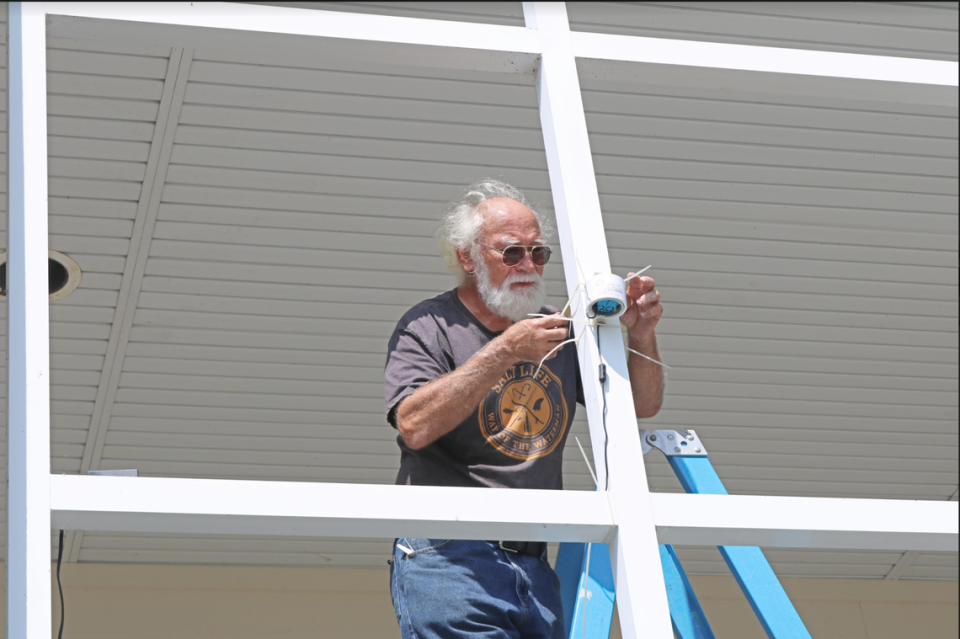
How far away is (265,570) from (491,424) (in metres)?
3.07

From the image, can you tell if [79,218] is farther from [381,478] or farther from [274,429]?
[381,478]

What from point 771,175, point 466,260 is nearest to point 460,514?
point 466,260

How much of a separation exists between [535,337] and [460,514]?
44 centimetres

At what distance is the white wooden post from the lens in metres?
1.31

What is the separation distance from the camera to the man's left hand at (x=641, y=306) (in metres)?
1.83

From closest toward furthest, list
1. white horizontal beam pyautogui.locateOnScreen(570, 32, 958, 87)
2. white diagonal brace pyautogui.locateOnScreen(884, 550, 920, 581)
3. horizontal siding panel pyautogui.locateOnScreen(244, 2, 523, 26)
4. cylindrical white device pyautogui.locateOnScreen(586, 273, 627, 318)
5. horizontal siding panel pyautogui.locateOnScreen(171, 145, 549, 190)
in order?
cylindrical white device pyautogui.locateOnScreen(586, 273, 627, 318) → white horizontal beam pyautogui.locateOnScreen(570, 32, 958, 87) → horizontal siding panel pyautogui.locateOnScreen(244, 2, 523, 26) → horizontal siding panel pyautogui.locateOnScreen(171, 145, 549, 190) → white diagonal brace pyautogui.locateOnScreen(884, 550, 920, 581)

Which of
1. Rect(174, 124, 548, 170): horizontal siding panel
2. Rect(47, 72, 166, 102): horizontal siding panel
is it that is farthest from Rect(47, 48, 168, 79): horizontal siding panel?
Rect(174, 124, 548, 170): horizontal siding panel

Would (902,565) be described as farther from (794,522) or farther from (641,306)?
(794,522)

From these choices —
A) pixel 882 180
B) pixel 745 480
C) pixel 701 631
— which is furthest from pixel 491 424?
pixel 745 480

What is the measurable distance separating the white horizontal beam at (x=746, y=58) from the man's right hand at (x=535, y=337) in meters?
0.52

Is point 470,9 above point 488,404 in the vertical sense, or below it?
above

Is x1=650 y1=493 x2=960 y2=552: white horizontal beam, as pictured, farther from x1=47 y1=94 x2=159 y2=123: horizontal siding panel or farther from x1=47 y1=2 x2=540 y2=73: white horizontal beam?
x1=47 y1=94 x2=159 y2=123: horizontal siding panel

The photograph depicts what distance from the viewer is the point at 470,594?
1.92 m

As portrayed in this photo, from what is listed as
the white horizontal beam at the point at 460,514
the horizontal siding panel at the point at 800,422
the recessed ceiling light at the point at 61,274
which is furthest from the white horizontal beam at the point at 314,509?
the horizontal siding panel at the point at 800,422
